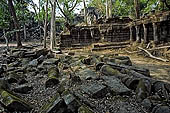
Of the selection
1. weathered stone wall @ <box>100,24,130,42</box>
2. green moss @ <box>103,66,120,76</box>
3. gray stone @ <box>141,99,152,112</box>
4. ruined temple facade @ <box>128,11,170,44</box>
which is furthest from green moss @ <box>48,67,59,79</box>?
weathered stone wall @ <box>100,24,130,42</box>

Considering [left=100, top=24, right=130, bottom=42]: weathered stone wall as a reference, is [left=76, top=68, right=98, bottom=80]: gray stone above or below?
below

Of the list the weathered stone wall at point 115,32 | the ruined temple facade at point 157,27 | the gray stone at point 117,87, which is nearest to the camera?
the gray stone at point 117,87

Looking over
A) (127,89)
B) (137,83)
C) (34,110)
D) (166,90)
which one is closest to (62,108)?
(34,110)

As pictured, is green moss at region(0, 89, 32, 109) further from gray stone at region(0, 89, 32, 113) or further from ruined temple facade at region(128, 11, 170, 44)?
ruined temple facade at region(128, 11, 170, 44)

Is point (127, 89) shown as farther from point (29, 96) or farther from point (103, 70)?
point (29, 96)

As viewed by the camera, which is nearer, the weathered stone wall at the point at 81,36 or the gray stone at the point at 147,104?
the gray stone at the point at 147,104

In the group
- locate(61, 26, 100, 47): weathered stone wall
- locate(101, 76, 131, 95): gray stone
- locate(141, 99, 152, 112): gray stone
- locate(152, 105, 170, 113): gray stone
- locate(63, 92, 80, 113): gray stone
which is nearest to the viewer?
locate(152, 105, 170, 113): gray stone

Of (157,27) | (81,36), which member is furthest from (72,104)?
(81,36)

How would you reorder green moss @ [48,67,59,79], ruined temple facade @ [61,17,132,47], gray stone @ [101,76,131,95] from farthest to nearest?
ruined temple facade @ [61,17,132,47]
green moss @ [48,67,59,79]
gray stone @ [101,76,131,95]

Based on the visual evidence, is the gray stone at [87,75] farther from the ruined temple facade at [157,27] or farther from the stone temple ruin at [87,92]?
the ruined temple facade at [157,27]

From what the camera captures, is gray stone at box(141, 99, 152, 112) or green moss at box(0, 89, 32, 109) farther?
gray stone at box(141, 99, 152, 112)

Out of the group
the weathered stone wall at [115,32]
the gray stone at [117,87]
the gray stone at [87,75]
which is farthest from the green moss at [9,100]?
the weathered stone wall at [115,32]

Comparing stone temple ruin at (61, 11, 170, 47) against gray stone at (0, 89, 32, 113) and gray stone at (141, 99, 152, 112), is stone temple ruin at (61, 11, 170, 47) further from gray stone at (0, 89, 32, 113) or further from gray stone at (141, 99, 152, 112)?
gray stone at (0, 89, 32, 113)

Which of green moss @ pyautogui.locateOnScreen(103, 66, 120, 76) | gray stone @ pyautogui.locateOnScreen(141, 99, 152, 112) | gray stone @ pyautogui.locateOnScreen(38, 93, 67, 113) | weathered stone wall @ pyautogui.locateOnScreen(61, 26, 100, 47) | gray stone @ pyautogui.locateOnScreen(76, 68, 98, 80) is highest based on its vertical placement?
weathered stone wall @ pyautogui.locateOnScreen(61, 26, 100, 47)
